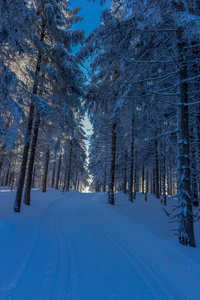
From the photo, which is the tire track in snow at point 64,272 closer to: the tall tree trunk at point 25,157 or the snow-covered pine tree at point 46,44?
the tall tree trunk at point 25,157

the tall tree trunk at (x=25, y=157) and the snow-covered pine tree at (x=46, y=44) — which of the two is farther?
the snow-covered pine tree at (x=46, y=44)

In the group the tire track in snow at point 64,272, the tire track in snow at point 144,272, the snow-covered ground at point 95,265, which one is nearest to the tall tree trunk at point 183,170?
the snow-covered ground at point 95,265

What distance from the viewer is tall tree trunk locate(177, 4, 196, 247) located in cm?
430

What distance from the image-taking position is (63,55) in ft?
31.3

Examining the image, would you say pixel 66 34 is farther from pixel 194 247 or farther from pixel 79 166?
pixel 79 166

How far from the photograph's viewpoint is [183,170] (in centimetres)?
467

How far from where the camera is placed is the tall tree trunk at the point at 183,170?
14.1 feet

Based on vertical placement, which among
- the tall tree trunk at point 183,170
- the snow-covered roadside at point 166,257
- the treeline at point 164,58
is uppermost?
the treeline at point 164,58

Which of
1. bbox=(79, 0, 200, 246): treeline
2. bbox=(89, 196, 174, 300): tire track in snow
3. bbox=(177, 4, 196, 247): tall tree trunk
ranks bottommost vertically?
bbox=(89, 196, 174, 300): tire track in snow

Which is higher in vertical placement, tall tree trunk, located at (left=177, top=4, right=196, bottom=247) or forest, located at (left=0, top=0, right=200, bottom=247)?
forest, located at (left=0, top=0, right=200, bottom=247)

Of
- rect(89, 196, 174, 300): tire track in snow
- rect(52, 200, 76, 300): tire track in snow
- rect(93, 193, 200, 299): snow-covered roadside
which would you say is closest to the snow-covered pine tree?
rect(52, 200, 76, 300): tire track in snow

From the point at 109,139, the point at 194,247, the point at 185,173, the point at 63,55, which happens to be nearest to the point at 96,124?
the point at 109,139

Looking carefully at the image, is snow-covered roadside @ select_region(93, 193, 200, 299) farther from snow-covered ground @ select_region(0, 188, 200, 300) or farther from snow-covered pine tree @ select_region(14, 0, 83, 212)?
snow-covered pine tree @ select_region(14, 0, 83, 212)

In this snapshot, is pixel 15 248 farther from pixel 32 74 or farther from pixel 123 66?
pixel 123 66
